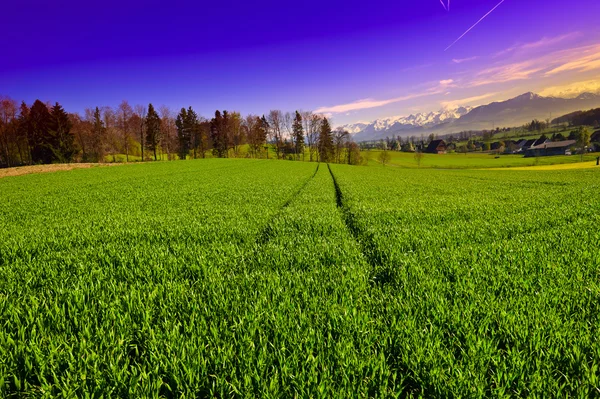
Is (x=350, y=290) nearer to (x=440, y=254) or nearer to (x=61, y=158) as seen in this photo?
(x=440, y=254)

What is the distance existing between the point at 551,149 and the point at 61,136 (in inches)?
7948

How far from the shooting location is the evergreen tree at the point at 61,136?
218ft

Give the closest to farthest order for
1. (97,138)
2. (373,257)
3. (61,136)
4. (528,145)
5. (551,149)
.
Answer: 1. (373,257)
2. (61,136)
3. (97,138)
4. (551,149)
5. (528,145)

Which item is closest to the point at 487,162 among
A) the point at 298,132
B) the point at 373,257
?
the point at 298,132

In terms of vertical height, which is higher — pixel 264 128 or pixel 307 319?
pixel 264 128

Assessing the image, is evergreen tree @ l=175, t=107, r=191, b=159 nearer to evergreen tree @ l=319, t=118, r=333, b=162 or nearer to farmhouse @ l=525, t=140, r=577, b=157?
evergreen tree @ l=319, t=118, r=333, b=162

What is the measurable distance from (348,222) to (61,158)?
83.4 m

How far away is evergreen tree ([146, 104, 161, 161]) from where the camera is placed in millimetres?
88625

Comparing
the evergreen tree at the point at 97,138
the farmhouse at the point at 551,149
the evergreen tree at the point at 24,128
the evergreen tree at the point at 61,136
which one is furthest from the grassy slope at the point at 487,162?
the evergreen tree at the point at 24,128

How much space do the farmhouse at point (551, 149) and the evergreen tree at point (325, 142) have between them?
351 feet

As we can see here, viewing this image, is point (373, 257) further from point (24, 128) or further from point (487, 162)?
point (487, 162)

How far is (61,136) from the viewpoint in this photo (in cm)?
6750

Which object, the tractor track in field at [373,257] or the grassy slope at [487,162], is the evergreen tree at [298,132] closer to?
the grassy slope at [487,162]

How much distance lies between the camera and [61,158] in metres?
66.6
